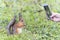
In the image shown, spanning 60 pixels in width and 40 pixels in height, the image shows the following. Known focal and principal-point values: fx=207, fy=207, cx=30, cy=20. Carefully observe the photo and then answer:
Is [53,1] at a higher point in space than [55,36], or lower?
higher

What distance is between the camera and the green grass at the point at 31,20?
4004 mm

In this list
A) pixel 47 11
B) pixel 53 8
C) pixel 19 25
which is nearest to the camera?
pixel 19 25

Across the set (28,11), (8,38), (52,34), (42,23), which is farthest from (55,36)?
(28,11)

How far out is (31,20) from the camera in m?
4.59

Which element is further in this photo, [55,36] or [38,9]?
[38,9]

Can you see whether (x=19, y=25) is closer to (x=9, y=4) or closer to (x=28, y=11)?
(x=28, y=11)

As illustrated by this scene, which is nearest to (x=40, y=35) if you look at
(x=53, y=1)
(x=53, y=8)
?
(x=53, y=8)

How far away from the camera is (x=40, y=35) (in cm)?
406

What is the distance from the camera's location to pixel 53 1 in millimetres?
5523

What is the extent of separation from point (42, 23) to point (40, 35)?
474mm

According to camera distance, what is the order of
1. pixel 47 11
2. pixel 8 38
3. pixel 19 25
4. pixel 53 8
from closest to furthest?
1. pixel 8 38
2. pixel 19 25
3. pixel 47 11
4. pixel 53 8

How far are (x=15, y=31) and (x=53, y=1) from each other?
182 centimetres

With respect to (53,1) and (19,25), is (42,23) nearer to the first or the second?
(19,25)

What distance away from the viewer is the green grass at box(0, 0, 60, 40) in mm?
4004
